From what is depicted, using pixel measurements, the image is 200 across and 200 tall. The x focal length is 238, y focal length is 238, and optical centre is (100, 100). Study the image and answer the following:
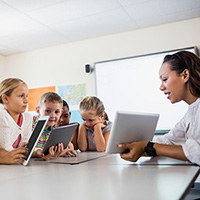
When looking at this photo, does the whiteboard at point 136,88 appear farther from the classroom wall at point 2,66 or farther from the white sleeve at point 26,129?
the white sleeve at point 26,129

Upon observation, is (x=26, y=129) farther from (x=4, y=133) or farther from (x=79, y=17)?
(x=79, y=17)

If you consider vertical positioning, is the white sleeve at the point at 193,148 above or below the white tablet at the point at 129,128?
below

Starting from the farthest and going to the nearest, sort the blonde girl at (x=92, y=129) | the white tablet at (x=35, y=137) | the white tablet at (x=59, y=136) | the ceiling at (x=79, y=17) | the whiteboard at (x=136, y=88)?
the whiteboard at (x=136, y=88) < the ceiling at (x=79, y=17) < the blonde girl at (x=92, y=129) < the white tablet at (x=59, y=136) < the white tablet at (x=35, y=137)

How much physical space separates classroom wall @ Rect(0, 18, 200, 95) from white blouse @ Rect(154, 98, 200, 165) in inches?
81.9

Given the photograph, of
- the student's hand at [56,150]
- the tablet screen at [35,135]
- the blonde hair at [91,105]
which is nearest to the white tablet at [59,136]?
the student's hand at [56,150]

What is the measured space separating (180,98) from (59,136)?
0.72 m

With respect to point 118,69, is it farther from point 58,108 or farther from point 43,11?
point 58,108

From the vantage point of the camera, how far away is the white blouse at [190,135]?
1009mm

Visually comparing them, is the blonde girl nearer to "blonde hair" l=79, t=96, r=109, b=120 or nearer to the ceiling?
"blonde hair" l=79, t=96, r=109, b=120

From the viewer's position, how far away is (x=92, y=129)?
2.19m

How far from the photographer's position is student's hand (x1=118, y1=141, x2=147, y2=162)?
1.06 metres

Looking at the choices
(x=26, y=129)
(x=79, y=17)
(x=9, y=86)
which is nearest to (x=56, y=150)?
(x=26, y=129)

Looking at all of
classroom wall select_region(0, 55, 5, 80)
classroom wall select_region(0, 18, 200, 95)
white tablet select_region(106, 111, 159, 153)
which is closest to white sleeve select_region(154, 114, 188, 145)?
white tablet select_region(106, 111, 159, 153)

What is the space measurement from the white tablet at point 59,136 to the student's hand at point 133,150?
409 mm
